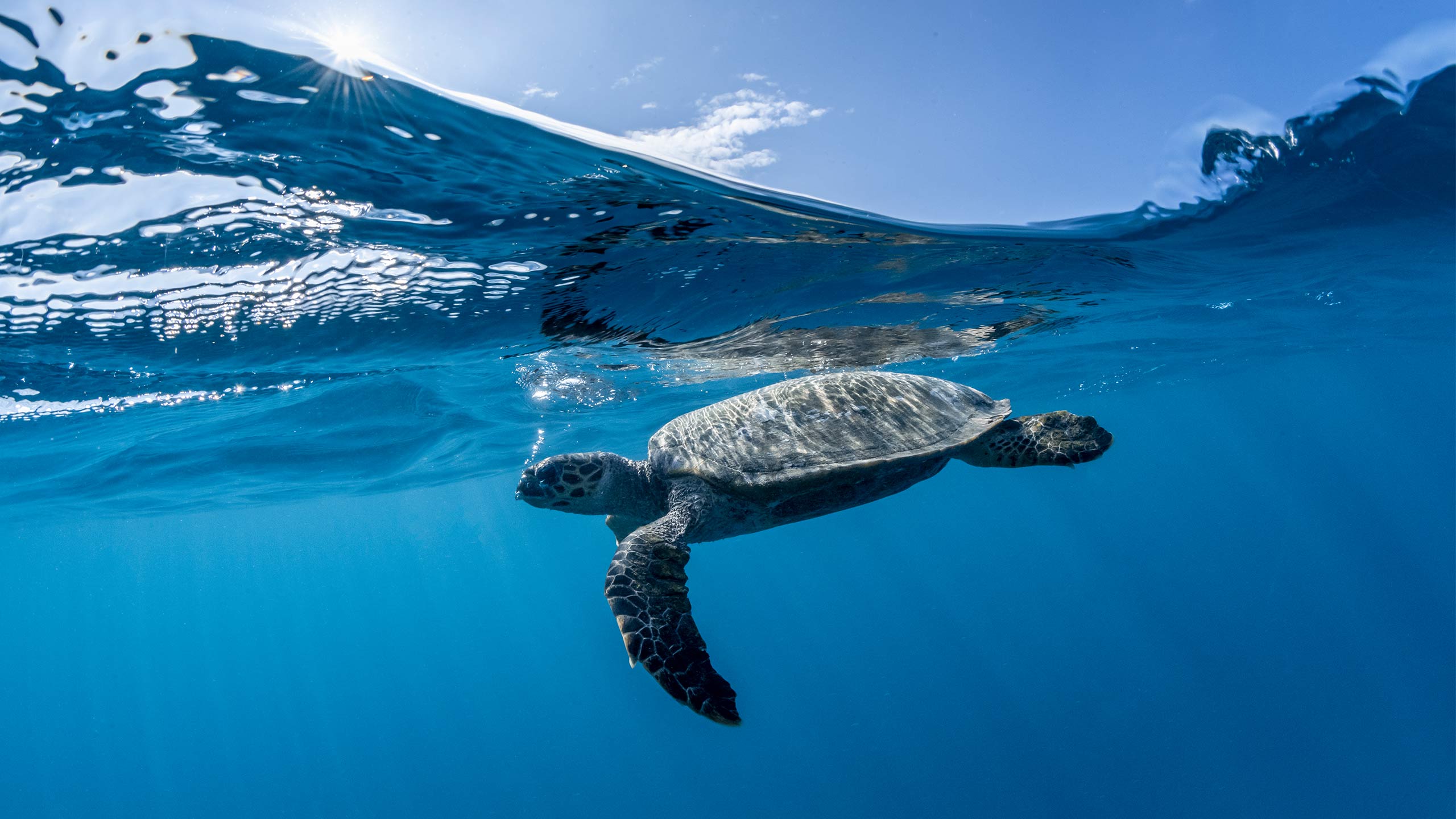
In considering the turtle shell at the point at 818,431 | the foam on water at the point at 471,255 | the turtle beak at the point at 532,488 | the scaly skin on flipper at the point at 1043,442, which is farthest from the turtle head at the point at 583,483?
the scaly skin on flipper at the point at 1043,442

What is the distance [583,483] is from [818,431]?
243 cm

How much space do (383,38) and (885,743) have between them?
4807 cm

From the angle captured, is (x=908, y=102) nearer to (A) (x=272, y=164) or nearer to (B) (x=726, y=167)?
(B) (x=726, y=167)

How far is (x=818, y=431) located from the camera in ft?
20.9

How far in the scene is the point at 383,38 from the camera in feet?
14.2

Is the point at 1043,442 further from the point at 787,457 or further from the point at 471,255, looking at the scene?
the point at 471,255

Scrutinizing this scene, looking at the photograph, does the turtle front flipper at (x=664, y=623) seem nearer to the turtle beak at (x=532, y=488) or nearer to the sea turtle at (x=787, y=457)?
the sea turtle at (x=787, y=457)

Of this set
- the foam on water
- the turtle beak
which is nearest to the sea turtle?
the turtle beak

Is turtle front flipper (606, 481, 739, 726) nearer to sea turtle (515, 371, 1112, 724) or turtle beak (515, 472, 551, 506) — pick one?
sea turtle (515, 371, 1112, 724)

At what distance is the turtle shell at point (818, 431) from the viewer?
604 centimetres

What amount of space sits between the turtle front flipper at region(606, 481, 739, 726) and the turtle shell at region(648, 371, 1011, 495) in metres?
0.99

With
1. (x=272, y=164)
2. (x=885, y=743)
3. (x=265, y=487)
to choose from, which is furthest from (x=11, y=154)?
(x=885, y=743)

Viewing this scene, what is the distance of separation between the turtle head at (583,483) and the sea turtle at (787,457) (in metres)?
0.01

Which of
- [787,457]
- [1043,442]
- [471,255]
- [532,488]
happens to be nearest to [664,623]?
[787,457]
